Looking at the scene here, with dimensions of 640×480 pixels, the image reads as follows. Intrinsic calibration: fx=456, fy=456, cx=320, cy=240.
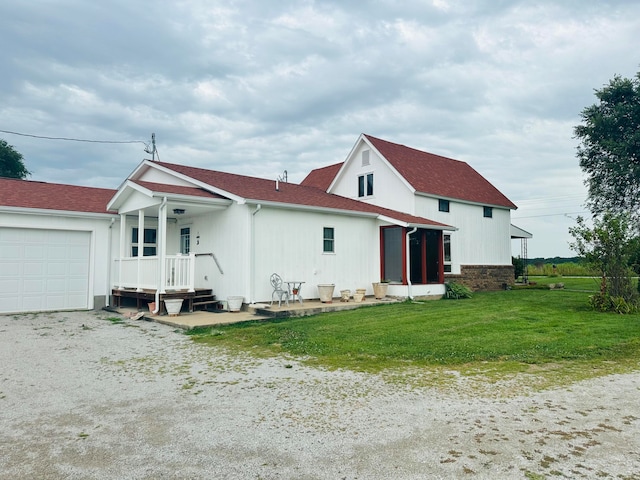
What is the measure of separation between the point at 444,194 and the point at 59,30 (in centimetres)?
1520

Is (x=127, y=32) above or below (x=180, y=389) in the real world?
above

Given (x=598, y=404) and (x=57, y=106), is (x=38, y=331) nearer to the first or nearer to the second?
(x=598, y=404)

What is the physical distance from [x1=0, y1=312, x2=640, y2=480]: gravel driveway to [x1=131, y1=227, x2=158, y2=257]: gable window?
884cm

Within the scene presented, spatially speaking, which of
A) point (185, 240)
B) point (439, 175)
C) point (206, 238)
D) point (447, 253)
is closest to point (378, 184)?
point (439, 175)

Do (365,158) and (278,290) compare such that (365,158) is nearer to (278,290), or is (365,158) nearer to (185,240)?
(185,240)

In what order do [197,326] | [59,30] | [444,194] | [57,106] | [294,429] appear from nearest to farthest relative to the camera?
1. [294,429]
2. [197,326]
3. [59,30]
4. [444,194]
5. [57,106]

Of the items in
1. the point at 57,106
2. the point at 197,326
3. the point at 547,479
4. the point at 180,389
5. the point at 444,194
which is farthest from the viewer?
the point at 57,106

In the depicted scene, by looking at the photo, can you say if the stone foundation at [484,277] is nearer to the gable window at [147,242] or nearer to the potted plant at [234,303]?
the potted plant at [234,303]

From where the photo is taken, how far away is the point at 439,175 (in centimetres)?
2125

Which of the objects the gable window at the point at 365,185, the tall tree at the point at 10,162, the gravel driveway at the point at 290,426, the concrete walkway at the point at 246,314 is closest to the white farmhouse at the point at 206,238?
the concrete walkway at the point at 246,314

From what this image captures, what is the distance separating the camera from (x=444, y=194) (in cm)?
1931

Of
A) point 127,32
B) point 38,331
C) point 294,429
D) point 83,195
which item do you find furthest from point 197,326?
point 127,32

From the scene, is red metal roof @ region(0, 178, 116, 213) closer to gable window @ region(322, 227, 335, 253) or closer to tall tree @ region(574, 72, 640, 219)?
gable window @ region(322, 227, 335, 253)

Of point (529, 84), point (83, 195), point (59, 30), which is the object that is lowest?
point (83, 195)
